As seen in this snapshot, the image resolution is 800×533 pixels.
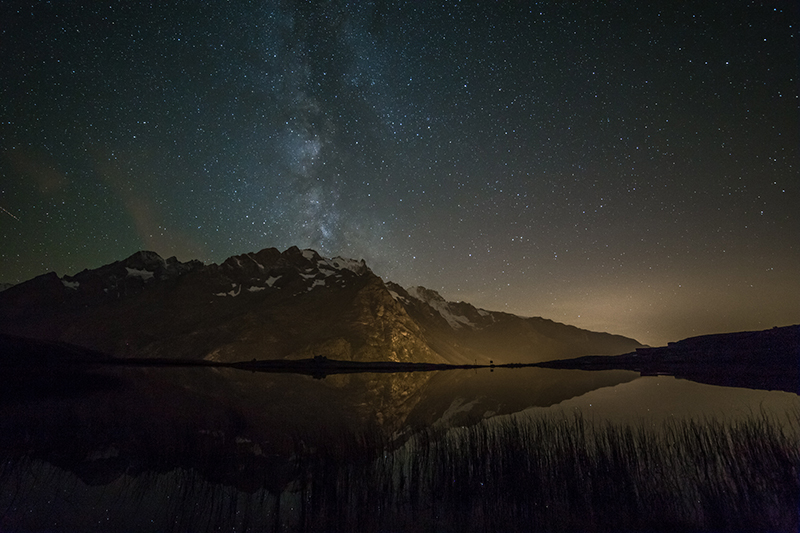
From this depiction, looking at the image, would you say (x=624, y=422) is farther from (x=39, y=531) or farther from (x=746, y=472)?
(x=39, y=531)

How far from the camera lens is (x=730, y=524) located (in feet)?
26.7

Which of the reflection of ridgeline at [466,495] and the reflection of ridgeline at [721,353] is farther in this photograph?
the reflection of ridgeline at [721,353]

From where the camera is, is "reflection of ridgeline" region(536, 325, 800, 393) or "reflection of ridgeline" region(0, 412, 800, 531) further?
"reflection of ridgeline" region(536, 325, 800, 393)

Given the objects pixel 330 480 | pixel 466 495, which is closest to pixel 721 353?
pixel 466 495

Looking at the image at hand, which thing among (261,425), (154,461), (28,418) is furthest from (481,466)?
(28,418)

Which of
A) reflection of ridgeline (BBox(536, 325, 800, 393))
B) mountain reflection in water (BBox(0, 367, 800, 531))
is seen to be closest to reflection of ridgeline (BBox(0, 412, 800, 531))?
mountain reflection in water (BBox(0, 367, 800, 531))

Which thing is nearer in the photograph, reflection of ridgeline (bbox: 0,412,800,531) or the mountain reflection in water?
reflection of ridgeline (bbox: 0,412,800,531)

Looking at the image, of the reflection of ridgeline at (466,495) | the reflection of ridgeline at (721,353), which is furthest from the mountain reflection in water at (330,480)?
the reflection of ridgeline at (721,353)

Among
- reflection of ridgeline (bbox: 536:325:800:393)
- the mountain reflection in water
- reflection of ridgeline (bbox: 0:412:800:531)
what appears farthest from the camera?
reflection of ridgeline (bbox: 536:325:800:393)

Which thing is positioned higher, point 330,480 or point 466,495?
point 330,480

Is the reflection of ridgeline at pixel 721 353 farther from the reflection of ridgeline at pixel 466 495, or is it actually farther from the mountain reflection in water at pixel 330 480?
the mountain reflection in water at pixel 330 480

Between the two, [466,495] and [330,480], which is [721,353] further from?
[330,480]

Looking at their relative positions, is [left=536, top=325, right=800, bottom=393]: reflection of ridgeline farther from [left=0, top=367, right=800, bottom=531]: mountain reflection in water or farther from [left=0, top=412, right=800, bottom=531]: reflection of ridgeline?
[left=0, top=367, right=800, bottom=531]: mountain reflection in water

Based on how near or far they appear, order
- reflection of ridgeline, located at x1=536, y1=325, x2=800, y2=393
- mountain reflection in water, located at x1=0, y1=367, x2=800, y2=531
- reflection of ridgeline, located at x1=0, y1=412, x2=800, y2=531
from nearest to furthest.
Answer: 1. reflection of ridgeline, located at x1=0, y1=412, x2=800, y2=531
2. mountain reflection in water, located at x1=0, y1=367, x2=800, y2=531
3. reflection of ridgeline, located at x1=536, y1=325, x2=800, y2=393
